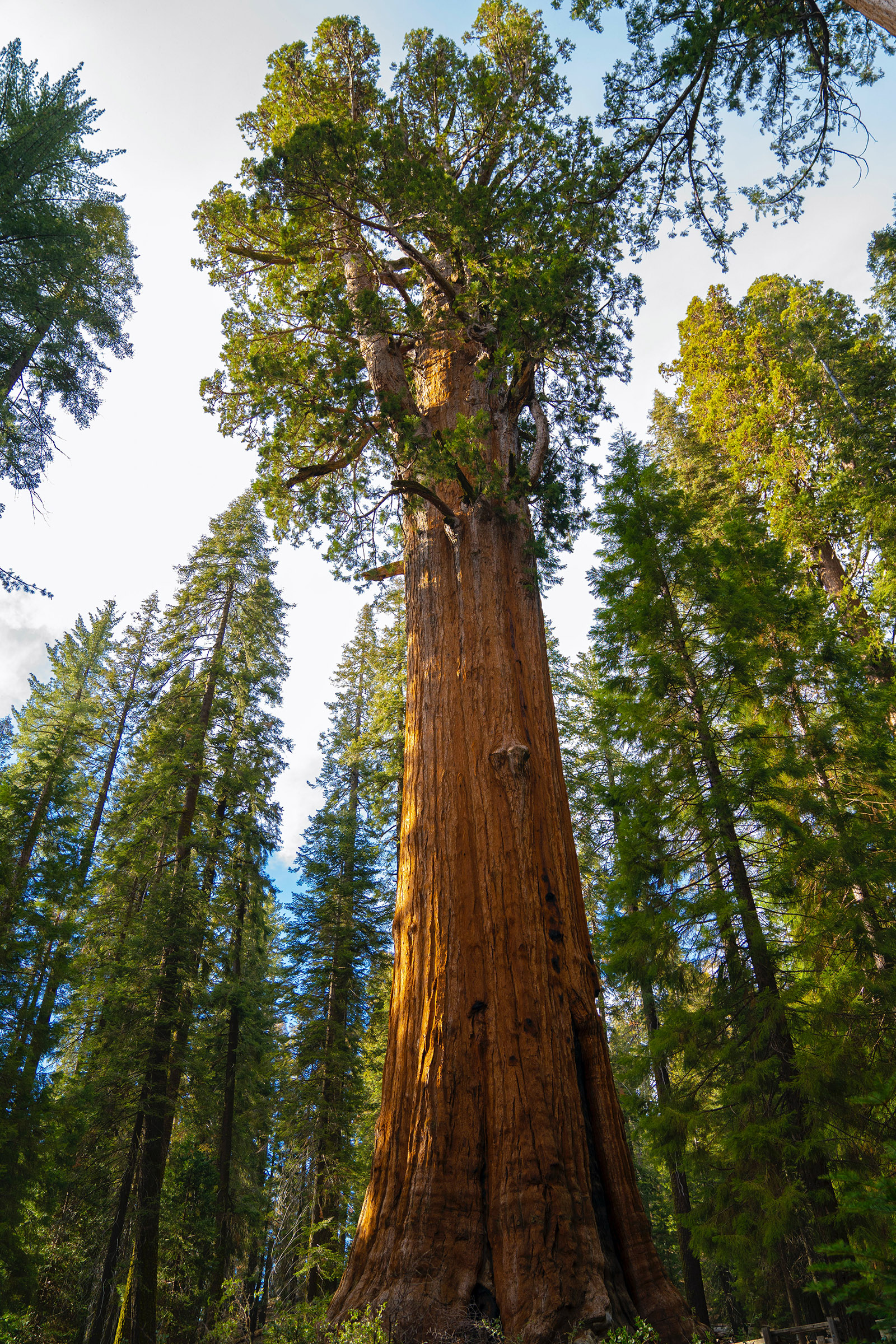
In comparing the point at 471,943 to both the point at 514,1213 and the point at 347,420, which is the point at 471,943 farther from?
the point at 347,420

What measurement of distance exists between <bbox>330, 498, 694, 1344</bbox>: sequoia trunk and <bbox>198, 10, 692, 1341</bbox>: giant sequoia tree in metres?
0.02

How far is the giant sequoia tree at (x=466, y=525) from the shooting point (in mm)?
4035

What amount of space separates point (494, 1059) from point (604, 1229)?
1.17 m

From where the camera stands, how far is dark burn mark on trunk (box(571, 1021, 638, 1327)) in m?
3.82

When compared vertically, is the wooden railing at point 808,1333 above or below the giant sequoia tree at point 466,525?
below

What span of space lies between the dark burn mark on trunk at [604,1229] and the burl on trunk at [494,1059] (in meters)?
0.01

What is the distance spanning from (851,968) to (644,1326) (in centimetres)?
477

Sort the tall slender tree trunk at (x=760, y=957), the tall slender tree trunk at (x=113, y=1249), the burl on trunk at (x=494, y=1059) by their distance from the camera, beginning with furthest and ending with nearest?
the tall slender tree trunk at (x=113, y=1249), the tall slender tree trunk at (x=760, y=957), the burl on trunk at (x=494, y=1059)

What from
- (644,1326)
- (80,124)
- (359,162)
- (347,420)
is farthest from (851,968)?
(80,124)

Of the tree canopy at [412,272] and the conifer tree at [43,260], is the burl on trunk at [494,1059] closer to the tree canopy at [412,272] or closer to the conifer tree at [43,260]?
the tree canopy at [412,272]

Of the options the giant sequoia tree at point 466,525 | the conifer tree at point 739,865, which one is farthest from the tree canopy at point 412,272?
the conifer tree at point 739,865

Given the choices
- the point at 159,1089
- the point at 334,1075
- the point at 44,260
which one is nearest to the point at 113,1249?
the point at 159,1089

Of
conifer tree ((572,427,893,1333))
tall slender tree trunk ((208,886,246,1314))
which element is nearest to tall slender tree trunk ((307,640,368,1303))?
tall slender tree trunk ((208,886,246,1314))

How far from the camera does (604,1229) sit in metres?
4.26
